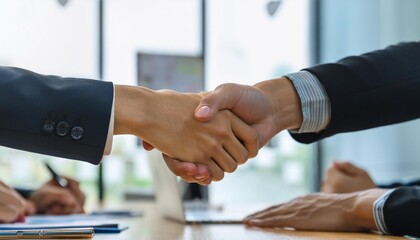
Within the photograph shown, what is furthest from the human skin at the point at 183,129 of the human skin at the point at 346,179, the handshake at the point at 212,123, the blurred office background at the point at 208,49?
the blurred office background at the point at 208,49

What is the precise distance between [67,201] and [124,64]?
12.1 ft

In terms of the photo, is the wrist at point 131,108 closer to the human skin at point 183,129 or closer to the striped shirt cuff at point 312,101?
the human skin at point 183,129

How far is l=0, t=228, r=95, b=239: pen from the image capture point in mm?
1005

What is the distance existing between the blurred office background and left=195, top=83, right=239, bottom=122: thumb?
3.66 metres

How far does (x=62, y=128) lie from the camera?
1.22 metres

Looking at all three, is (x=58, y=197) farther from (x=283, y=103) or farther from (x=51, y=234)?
(x=51, y=234)

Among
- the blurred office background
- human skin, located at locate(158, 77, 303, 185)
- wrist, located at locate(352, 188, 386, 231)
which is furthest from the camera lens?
the blurred office background

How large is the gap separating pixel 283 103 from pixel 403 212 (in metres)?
0.45

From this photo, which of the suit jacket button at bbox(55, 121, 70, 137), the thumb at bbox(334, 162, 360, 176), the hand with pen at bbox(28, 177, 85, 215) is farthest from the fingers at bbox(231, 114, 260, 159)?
the hand with pen at bbox(28, 177, 85, 215)

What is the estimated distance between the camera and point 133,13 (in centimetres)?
589

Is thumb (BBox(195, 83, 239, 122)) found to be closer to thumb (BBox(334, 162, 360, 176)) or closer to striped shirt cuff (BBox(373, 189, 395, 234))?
striped shirt cuff (BBox(373, 189, 395, 234))

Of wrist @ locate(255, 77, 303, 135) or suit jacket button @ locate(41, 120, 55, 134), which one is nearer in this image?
suit jacket button @ locate(41, 120, 55, 134)

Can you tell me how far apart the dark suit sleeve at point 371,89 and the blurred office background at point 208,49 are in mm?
3651

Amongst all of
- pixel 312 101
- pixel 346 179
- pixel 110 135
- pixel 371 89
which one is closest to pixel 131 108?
pixel 110 135
